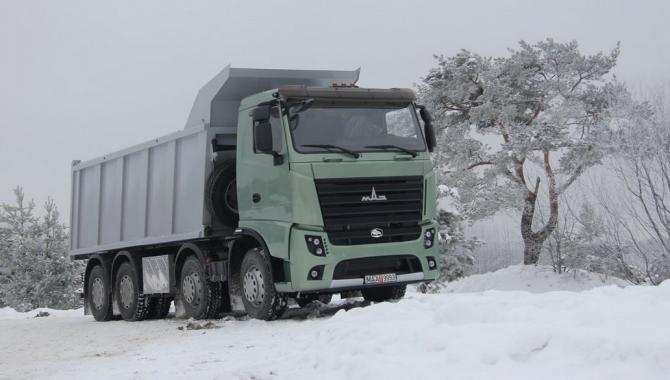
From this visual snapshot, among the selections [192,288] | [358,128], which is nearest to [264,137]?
[358,128]

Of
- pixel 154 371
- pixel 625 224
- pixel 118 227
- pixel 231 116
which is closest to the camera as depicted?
pixel 154 371

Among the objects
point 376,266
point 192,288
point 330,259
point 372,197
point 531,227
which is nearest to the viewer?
point 330,259

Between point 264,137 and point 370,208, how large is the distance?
64.7 inches

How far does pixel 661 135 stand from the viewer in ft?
65.5

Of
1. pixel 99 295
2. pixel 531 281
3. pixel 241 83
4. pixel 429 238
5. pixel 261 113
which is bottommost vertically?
pixel 531 281

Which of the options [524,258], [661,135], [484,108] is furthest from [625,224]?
[484,108]

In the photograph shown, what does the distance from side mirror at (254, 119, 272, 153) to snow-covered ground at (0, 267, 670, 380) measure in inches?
86.9

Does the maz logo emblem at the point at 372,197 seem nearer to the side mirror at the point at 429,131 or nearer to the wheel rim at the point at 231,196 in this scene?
the side mirror at the point at 429,131

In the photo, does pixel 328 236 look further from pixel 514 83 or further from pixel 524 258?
pixel 514 83

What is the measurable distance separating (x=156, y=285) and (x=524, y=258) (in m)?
18.8

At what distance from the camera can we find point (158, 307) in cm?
1449

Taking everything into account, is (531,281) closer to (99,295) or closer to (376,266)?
(99,295)

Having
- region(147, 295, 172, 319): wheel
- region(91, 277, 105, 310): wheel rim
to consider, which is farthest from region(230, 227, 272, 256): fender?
region(91, 277, 105, 310): wheel rim

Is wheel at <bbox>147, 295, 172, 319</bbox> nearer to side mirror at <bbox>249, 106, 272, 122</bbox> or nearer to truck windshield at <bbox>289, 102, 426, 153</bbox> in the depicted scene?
side mirror at <bbox>249, 106, 272, 122</bbox>
